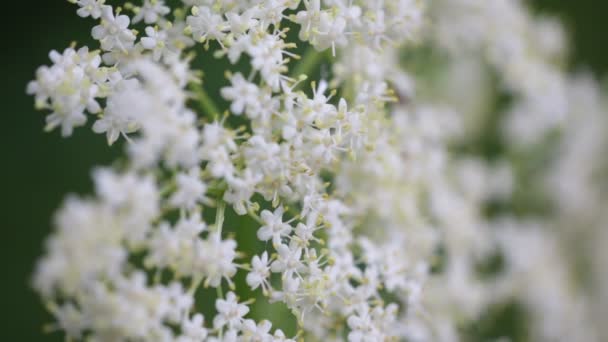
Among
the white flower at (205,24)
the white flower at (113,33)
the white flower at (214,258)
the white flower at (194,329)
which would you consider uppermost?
the white flower at (205,24)

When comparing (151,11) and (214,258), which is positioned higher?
(151,11)

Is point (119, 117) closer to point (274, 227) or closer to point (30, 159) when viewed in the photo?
point (274, 227)

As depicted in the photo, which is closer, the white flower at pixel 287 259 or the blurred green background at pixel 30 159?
the white flower at pixel 287 259

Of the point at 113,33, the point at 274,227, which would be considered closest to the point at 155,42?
the point at 113,33

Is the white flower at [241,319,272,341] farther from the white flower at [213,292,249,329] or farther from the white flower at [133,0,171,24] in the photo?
the white flower at [133,0,171,24]

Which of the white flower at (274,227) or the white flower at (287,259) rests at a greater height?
the white flower at (274,227)

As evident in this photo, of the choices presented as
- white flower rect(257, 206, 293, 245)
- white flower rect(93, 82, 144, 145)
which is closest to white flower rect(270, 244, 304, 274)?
white flower rect(257, 206, 293, 245)

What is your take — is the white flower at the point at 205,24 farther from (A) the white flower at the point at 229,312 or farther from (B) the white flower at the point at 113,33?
(A) the white flower at the point at 229,312

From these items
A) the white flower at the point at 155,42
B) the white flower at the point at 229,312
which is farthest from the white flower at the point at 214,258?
the white flower at the point at 155,42
